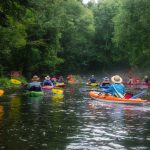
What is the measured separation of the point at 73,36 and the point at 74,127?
6128 centimetres

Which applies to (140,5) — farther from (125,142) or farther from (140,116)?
(125,142)

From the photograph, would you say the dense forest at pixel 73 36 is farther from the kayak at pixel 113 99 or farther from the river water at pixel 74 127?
the kayak at pixel 113 99

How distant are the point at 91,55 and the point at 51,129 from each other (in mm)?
65428

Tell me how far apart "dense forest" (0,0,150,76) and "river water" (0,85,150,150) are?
4.89m

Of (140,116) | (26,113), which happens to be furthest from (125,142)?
(26,113)

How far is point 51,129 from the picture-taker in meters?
16.7

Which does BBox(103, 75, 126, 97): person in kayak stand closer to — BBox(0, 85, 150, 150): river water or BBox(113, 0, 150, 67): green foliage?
BBox(0, 85, 150, 150): river water

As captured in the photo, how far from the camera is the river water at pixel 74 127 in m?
13.9

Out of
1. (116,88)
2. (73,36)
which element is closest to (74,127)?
(116,88)

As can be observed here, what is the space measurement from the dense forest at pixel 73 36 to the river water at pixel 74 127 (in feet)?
16.0

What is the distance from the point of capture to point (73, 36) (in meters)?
77.9

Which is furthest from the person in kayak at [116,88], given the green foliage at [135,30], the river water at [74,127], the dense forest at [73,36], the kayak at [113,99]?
the green foliage at [135,30]

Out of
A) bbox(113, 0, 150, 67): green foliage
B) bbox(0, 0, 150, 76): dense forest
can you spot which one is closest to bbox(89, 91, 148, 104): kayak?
bbox(0, 0, 150, 76): dense forest

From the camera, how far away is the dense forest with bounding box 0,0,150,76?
46.7m
